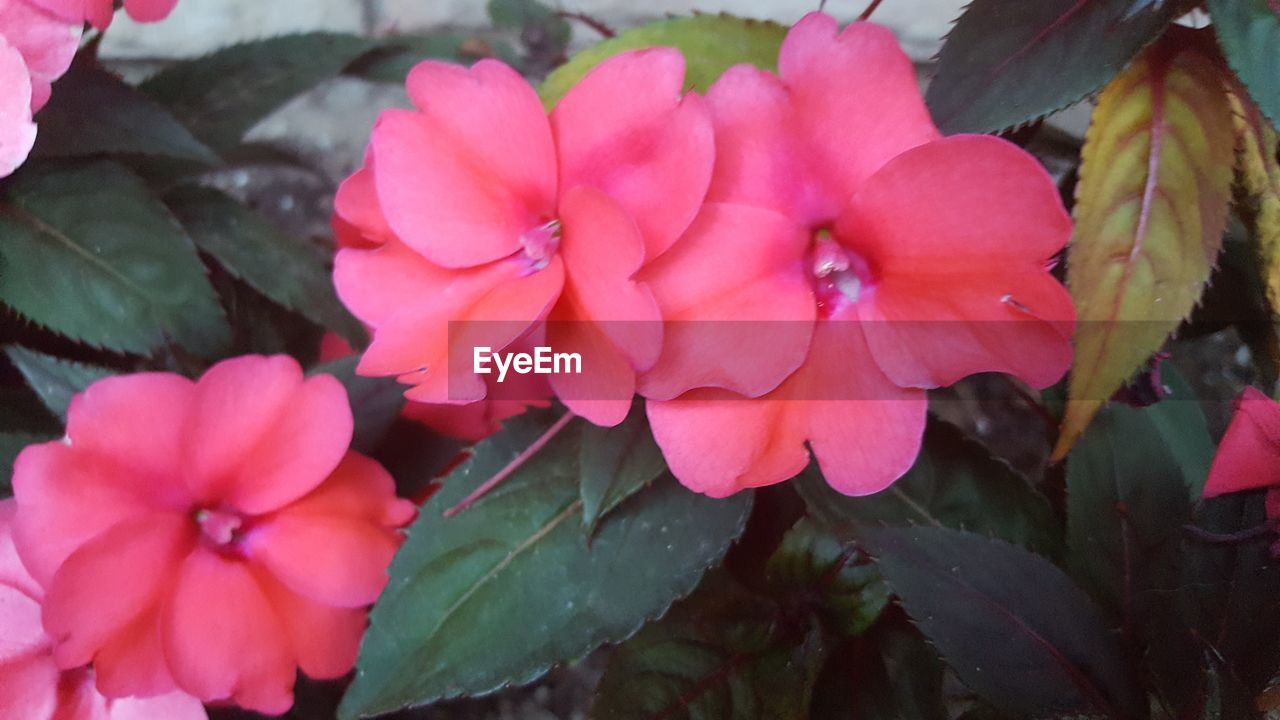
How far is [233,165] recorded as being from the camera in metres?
0.70

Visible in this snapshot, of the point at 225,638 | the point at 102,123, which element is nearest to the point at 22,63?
the point at 102,123

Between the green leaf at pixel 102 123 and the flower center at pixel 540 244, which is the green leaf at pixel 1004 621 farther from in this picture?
the green leaf at pixel 102 123

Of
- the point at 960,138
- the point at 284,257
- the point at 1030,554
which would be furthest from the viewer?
the point at 284,257

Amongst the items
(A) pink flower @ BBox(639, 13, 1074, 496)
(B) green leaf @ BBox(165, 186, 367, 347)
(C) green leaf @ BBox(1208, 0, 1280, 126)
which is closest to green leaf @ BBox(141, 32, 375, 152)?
(B) green leaf @ BBox(165, 186, 367, 347)

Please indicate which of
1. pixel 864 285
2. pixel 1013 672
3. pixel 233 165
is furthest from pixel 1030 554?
pixel 233 165

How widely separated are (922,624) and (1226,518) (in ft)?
0.43

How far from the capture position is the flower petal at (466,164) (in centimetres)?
31

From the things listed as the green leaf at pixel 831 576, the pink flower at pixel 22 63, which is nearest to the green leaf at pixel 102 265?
the pink flower at pixel 22 63

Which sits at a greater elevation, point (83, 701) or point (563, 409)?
point (563, 409)

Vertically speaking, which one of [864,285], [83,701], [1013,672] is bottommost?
[83,701]

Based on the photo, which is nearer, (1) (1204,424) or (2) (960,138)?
(2) (960,138)

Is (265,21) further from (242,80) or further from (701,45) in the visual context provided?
(701,45)

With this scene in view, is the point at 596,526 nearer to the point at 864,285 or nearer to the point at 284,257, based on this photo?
the point at 864,285

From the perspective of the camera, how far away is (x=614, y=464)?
363 mm
